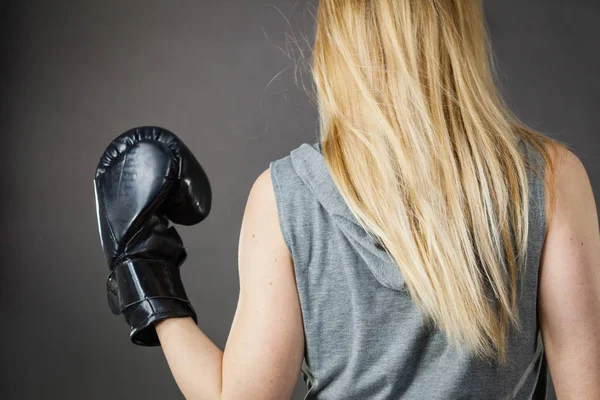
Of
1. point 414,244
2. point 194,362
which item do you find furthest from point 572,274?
point 194,362

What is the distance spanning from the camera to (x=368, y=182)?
85cm

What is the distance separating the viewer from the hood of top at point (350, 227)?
2.77 ft

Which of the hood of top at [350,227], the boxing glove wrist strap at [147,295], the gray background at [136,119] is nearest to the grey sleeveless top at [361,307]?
the hood of top at [350,227]

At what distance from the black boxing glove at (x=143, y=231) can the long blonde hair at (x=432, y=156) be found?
1.12 ft

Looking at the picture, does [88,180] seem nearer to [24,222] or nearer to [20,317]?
[24,222]

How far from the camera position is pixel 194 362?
0.97m

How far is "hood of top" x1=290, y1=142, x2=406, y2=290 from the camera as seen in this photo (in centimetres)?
84

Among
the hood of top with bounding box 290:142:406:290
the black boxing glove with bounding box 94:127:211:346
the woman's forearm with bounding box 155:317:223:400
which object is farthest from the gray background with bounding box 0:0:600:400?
the hood of top with bounding box 290:142:406:290

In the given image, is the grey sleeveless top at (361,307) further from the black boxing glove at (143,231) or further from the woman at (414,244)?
the black boxing glove at (143,231)

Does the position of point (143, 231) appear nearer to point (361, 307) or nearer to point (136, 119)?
point (361, 307)

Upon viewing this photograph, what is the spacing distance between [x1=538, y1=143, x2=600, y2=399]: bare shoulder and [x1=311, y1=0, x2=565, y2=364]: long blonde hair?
0.04 m

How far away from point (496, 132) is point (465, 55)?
0.12 metres

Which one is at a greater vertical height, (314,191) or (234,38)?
(234,38)

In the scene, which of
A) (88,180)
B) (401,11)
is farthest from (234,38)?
(401,11)
